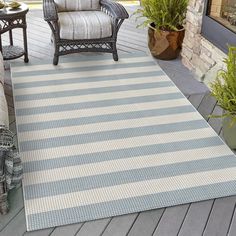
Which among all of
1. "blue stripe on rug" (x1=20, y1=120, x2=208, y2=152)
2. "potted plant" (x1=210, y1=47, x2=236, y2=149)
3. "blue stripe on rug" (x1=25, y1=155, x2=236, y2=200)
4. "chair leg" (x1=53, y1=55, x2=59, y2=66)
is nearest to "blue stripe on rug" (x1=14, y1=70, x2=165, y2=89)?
"chair leg" (x1=53, y1=55, x2=59, y2=66)

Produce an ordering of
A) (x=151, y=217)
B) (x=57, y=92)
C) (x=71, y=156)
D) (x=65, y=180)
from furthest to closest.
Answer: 1. (x=57, y=92)
2. (x=71, y=156)
3. (x=65, y=180)
4. (x=151, y=217)

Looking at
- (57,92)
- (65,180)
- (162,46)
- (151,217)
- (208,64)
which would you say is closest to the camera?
(151,217)

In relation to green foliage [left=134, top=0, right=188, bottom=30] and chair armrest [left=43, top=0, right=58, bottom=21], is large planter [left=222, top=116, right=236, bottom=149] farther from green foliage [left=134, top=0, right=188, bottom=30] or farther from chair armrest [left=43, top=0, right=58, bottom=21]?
chair armrest [left=43, top=0, right=58, bottom=21]

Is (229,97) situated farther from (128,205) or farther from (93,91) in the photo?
(93,91)

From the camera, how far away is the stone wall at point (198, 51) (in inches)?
130

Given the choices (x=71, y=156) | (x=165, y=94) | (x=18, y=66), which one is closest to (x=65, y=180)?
(x=71, y=156)

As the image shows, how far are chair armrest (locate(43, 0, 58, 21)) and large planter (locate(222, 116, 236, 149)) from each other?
5.55 feet

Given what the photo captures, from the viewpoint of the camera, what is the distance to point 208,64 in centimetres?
339

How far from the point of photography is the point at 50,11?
337 centimetres

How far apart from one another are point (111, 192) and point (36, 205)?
418mm

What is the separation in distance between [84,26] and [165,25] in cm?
82

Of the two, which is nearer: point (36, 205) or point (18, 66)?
point (36, 205)

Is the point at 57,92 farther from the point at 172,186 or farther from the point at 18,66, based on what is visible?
the point at 172,186

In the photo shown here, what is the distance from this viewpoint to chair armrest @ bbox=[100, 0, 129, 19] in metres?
3.50
